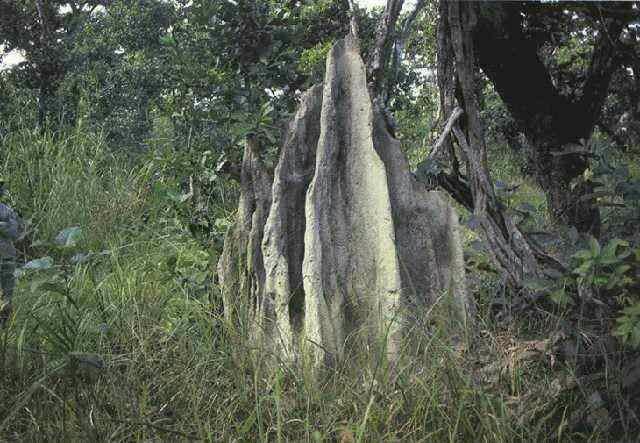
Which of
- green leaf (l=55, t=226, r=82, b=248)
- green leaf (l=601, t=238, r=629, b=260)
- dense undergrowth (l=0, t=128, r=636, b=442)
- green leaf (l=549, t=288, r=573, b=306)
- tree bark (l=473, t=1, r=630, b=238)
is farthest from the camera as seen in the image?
tree bark (l=473, t=1, r=630, b=238)

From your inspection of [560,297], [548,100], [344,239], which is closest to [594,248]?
[560,297]

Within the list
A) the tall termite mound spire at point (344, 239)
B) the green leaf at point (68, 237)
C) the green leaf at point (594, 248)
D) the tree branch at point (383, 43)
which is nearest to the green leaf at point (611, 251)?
the green leaf at point (594, 248)

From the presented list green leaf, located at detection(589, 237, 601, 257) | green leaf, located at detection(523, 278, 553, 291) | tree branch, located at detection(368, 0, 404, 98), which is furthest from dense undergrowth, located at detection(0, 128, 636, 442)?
tree branch, located at detection(368, 0, 404, 98)

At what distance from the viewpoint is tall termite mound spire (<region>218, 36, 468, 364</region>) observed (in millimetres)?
2963

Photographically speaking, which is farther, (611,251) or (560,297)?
(560,297)

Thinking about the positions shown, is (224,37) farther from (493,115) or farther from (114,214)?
(493,115)

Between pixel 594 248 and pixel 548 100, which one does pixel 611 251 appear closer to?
pixel 594 248

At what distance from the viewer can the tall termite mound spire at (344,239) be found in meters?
2.96

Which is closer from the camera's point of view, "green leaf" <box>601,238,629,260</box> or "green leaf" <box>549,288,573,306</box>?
"green leaf" <box>601,238,629,260</box>

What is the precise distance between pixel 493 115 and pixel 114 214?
807 centimetres

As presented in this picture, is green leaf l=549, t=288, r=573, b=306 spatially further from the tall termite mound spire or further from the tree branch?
the tree branch

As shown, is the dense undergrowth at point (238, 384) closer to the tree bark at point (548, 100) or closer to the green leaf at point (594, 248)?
the green leaf at point (594, 248)

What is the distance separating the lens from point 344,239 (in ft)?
10.2

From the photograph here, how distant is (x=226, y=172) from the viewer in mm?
5223
